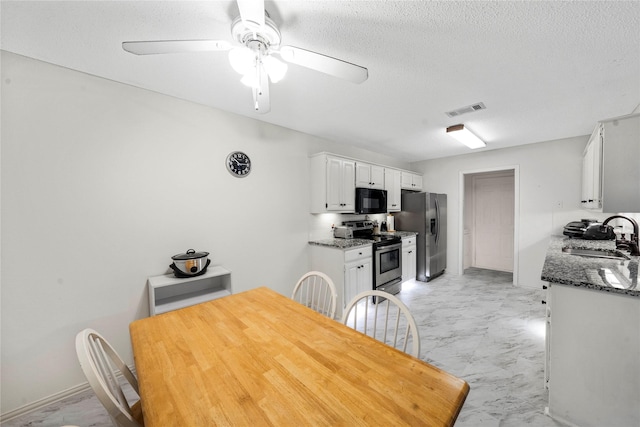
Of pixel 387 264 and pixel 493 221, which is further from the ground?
pixel 493 221

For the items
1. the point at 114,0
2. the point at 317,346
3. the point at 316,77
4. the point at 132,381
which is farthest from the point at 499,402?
the point at 114,0

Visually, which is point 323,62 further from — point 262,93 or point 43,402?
point 43,402

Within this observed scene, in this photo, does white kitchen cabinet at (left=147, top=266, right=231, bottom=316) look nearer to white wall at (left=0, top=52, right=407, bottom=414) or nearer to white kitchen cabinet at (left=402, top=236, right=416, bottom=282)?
white wall at (left=0, top=52, right=407, bottom=414)

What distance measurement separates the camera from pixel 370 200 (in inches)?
154

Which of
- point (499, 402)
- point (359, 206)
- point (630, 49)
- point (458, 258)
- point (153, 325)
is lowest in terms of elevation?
point (499, 402)

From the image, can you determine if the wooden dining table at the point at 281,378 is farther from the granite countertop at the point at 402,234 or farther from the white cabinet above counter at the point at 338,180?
the granite countertop at the point at 402,234

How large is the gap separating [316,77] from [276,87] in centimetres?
39

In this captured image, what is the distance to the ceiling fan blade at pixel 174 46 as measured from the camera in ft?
3.59

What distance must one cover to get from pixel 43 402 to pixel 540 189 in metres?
6.31

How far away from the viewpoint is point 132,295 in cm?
205

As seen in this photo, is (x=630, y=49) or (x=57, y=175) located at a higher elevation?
(x=630, y=49)

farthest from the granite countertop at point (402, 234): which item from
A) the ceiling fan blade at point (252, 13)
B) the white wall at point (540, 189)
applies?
the ceiling fan blade at point (252, 13)

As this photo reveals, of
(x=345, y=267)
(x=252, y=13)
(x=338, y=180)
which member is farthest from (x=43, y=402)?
(x=338, y=180)

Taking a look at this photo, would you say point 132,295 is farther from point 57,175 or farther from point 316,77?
point 316,77
